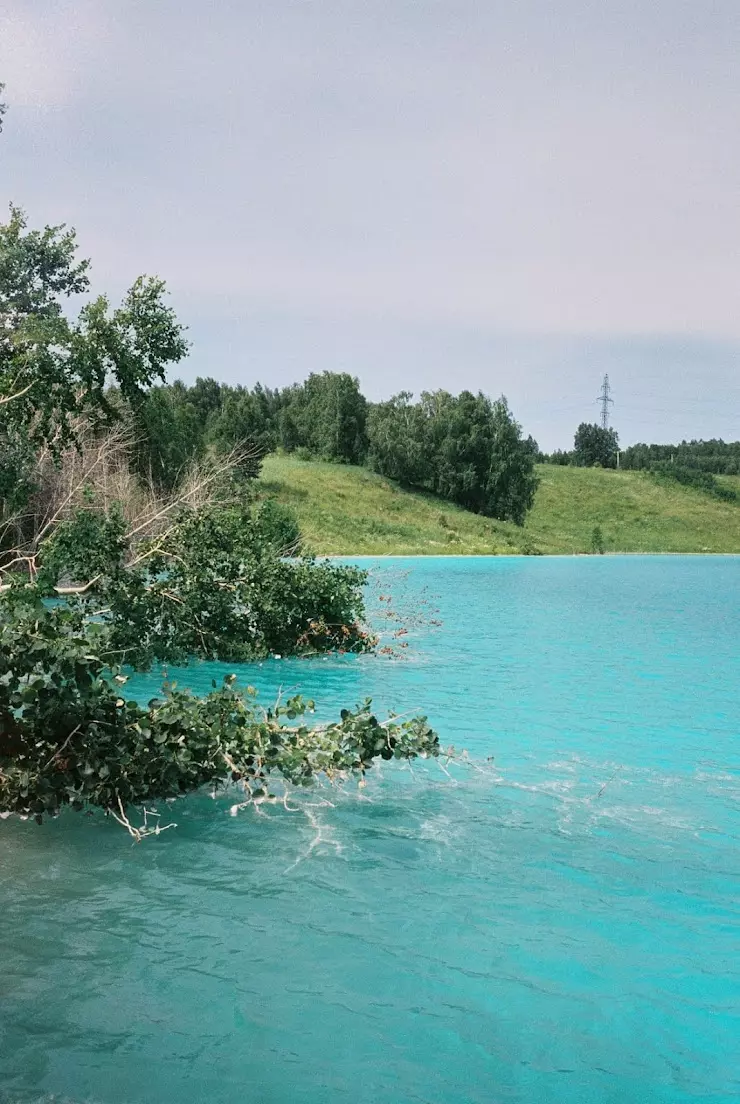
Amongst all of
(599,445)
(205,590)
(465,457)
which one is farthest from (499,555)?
(599,445)

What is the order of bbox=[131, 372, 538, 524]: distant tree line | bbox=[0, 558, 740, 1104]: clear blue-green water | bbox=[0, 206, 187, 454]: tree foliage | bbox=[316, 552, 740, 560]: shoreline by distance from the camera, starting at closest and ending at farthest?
bbox=[0, 558, 740, 1104]: clear blue-green water, bbox=[0, 206, 187, 454]: tree foliage, bbox=[316, 552, 740, 560]: shoreline, bbox=[131, 372, 538, 524]: distant tree line

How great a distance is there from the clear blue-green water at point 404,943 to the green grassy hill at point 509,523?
43.0m

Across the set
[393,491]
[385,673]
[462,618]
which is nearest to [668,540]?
[393,491]

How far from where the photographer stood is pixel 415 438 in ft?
245

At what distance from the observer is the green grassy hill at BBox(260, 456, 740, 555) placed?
59469mm

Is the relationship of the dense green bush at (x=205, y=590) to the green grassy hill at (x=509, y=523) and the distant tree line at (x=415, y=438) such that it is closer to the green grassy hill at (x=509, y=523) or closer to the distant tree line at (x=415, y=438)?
the green grassy hill at (x=509, y=523)

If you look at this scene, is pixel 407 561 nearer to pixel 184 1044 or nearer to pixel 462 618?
pixel 462 618

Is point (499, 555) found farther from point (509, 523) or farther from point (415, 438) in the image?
point (415, 438)

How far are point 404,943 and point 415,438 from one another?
229 ft

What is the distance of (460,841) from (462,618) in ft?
59.0

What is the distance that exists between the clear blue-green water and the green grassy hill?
141 feet

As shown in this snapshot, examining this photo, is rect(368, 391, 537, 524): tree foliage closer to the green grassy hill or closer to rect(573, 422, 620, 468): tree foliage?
the green grassy hill

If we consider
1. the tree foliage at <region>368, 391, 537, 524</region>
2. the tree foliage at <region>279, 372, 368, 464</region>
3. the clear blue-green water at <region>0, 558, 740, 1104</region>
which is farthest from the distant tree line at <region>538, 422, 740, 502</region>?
the clear blue-green water at <region>0, 558, 740, 1104</region>

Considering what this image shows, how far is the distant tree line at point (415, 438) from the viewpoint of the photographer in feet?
238
